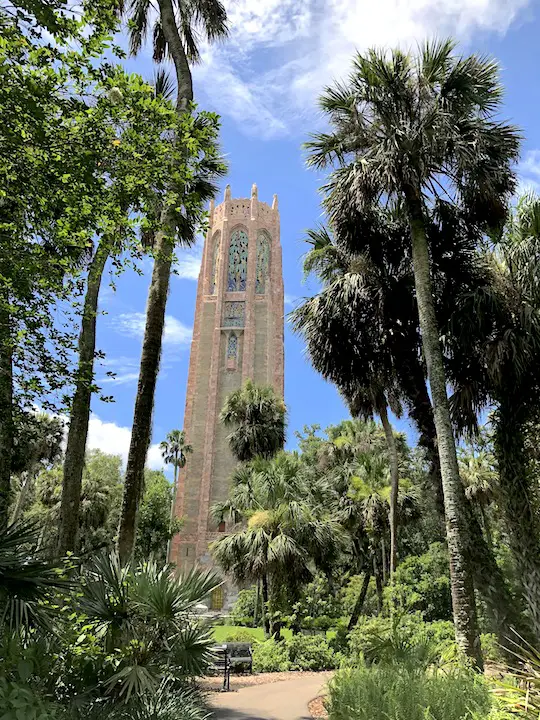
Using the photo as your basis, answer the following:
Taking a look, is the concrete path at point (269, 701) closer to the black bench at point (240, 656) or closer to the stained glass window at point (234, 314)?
the black bench at point (240, 656)

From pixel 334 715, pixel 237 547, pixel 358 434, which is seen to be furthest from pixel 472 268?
pixel 358 434

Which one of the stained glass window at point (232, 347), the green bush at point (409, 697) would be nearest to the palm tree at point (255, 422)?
the stained glass window at point (232, 347)

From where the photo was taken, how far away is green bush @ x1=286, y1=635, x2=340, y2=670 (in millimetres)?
15330

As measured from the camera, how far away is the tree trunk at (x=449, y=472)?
750 cm

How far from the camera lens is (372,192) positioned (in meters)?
10.3

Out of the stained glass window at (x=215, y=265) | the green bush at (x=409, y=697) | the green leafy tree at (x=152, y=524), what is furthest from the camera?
the stained glass window at (x=215, y=265)

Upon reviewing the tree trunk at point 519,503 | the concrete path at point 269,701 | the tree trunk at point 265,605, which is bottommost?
the concrete path at point 269,701

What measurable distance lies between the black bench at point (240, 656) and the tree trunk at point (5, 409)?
29.7 feet

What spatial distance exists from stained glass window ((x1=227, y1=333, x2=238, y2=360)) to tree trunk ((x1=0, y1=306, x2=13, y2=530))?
136 feet

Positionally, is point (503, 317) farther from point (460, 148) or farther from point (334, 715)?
point (334, 715)

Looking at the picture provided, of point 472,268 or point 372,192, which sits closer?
point 372,192

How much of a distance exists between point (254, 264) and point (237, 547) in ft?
123

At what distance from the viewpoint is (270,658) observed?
15.2 m

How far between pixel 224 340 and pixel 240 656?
121 ft
